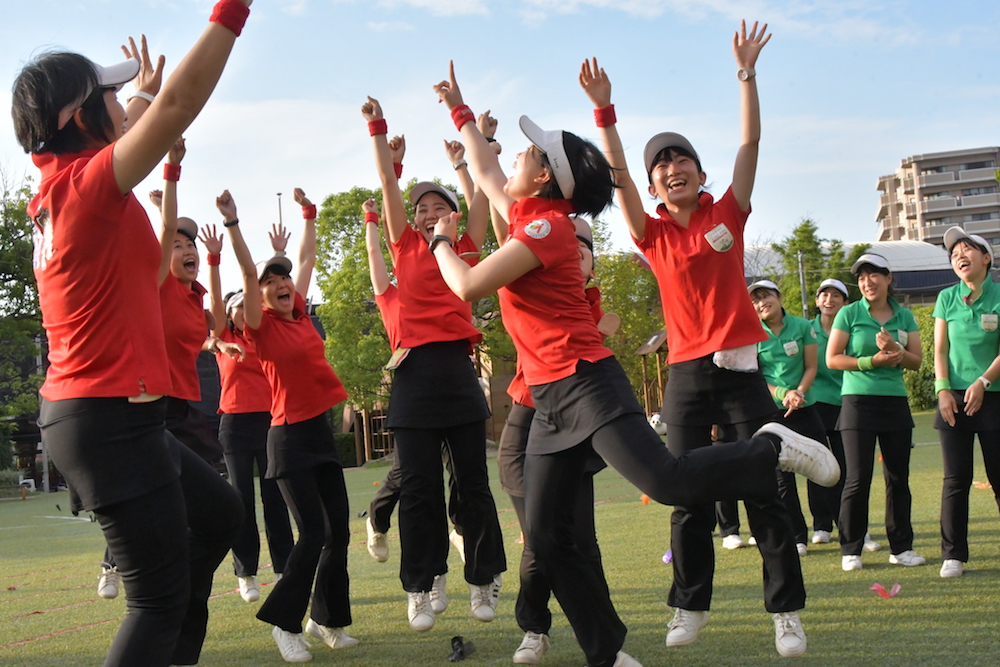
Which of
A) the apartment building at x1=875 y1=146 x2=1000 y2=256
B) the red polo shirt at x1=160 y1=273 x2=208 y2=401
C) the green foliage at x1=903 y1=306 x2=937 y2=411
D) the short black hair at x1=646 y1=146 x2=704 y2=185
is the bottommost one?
the green foliage at x1=903 y1=306 x2=937 y2=411

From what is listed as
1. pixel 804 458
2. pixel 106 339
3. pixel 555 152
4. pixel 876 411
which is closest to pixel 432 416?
pixel 555 152

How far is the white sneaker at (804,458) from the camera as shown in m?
4.04

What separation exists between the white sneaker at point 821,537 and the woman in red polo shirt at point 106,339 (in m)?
5.72

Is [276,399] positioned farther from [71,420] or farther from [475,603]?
[71,420]

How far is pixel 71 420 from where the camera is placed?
2896mm

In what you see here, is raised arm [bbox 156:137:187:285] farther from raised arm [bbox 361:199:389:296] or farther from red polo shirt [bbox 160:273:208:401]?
raised arm [bbox 361:199:389:296]

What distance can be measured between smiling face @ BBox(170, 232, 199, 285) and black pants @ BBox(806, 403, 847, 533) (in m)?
4.78

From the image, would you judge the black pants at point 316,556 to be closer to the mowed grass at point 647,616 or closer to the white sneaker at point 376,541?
the mowed grass at point 647,616

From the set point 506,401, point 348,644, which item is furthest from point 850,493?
point 506,401

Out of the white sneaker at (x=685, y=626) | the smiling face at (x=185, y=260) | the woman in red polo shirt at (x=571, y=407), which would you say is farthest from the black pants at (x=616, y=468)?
the smiling face at (x=185, y=260)

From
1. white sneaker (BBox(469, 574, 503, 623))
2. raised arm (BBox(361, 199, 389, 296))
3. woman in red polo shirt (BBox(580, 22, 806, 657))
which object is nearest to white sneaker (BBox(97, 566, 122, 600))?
white sneaker (BBox(469, 574, 503, 623))

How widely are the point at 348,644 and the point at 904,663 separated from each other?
2.69 m

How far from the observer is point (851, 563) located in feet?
20.5

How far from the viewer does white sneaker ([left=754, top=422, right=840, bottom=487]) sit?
A: 404 centimetres
